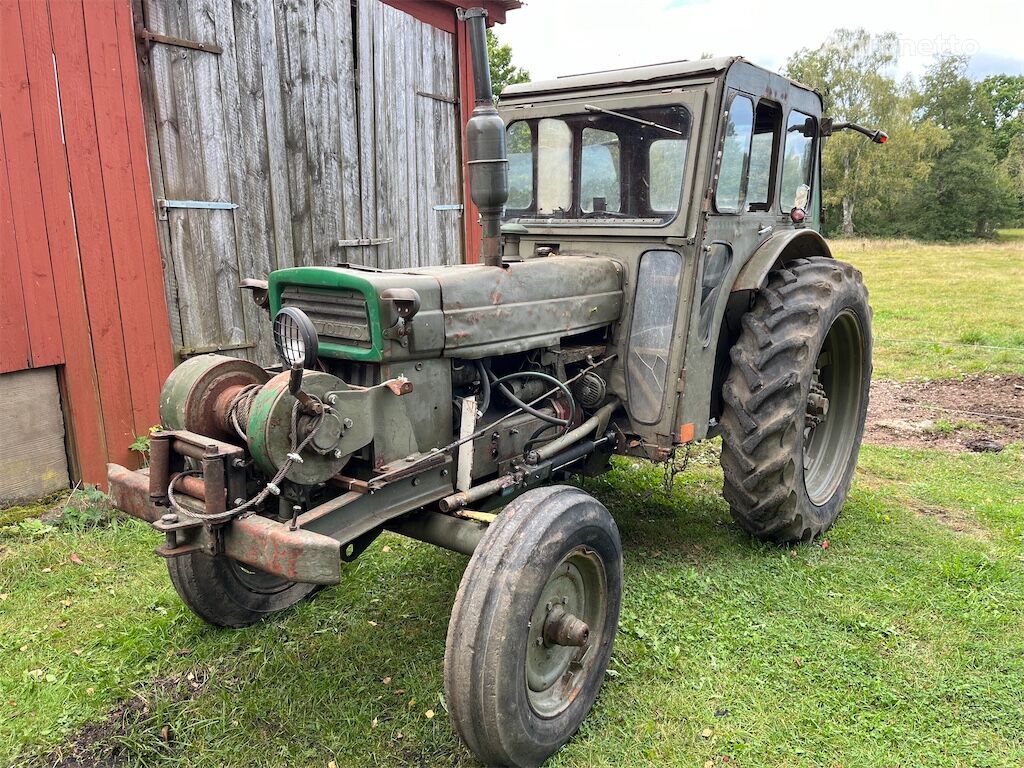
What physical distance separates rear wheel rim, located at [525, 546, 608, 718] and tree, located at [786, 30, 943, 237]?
1392 inches

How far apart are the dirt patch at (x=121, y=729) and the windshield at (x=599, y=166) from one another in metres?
2.78

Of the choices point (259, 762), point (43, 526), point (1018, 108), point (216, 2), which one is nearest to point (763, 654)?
point (259, 762)

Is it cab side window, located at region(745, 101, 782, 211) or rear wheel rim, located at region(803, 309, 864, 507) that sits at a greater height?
cab side window, located at region(745, 101, 782, 211)

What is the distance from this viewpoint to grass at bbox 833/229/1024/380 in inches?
329

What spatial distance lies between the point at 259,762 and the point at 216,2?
4450 mm

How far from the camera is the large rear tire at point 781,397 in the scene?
12.4ft

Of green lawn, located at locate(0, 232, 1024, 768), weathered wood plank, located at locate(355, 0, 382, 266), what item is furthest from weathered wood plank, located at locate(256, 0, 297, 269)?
green lawn, located at locate(0, 232, 1024, 768)

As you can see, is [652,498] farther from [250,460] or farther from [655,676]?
[250,460]

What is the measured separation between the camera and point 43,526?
14.1 feet

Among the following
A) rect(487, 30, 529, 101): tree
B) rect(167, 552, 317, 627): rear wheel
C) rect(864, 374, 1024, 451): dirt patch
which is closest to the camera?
rect(167, 552, 317, 627): rear wheel

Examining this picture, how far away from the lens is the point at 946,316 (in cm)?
1139

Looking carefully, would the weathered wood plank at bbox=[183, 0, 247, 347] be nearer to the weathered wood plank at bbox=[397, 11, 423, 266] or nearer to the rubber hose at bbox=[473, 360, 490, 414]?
the weathered wood plank at bbox=[397, 11, 423, 266]

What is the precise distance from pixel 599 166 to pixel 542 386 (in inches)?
Answer: 49.3

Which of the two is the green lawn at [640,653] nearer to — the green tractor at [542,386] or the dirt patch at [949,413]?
the green tractor at [542,386]
